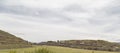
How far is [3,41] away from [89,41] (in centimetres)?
3817

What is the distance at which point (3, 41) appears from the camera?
76.2 metres

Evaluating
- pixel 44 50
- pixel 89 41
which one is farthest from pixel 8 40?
pixel 44 50

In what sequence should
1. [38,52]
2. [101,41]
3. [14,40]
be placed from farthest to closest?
[101,41] → [14,40] → [38,52]

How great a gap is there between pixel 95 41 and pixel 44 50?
76437mm

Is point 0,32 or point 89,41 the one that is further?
point 89,41

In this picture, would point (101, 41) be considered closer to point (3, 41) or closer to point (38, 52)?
point (3, 41)

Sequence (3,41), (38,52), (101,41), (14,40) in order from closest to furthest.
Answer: (38,52)
(3,41)
(14,40)
(101,41)

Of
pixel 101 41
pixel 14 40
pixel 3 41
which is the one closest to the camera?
pixel 3 41

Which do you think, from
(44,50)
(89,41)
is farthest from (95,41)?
(44,50)

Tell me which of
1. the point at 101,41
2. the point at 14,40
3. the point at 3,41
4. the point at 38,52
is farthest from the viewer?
the point at 101,41

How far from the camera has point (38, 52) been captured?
26.6 m

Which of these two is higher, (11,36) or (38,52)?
(11,36)

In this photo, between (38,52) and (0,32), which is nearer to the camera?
(38,52)

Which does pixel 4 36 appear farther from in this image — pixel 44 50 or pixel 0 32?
pixel 44 50
